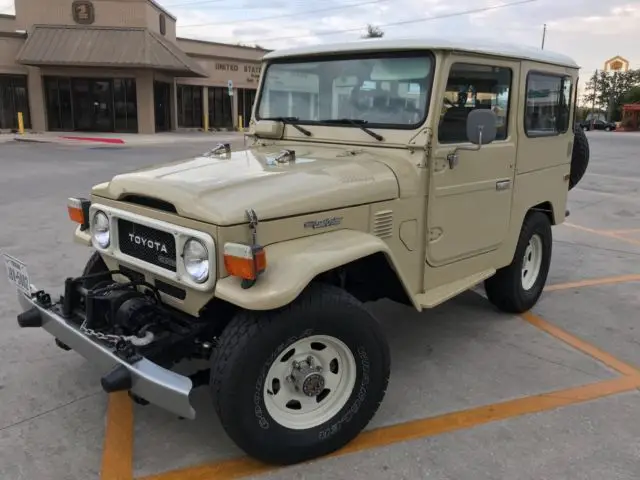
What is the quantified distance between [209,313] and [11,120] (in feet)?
96.2

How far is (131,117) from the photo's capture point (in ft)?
94.0

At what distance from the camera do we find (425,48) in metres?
3.65

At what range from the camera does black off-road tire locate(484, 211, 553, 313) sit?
4887mm

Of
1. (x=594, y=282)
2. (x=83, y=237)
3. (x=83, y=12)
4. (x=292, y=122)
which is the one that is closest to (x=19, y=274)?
(x=83, y=237)

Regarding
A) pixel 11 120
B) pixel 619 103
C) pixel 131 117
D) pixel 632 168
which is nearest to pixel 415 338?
pixel 632 168

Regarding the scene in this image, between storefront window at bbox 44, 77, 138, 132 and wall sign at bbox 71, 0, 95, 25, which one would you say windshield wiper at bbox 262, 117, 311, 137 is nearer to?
Result: storefront window at bbox 44, 77, 138, 132

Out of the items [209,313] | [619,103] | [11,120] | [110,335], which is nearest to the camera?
[110,335]

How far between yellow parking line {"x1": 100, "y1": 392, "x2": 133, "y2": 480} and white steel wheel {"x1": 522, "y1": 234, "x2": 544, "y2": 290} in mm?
3442

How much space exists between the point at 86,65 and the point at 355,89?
2531cm

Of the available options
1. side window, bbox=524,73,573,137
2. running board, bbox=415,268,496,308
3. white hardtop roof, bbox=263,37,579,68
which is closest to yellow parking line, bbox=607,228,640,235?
side window, bbox=524,73,573,137

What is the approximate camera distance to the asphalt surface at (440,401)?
Answer: 10.00 feet

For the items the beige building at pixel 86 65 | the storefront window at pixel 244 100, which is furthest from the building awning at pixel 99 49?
the storefront window at pixel 244 100

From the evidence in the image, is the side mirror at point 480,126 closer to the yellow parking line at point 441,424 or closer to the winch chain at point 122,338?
the yellow parking line at point 441,424

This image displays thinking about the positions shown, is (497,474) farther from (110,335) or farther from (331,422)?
(110,335)
